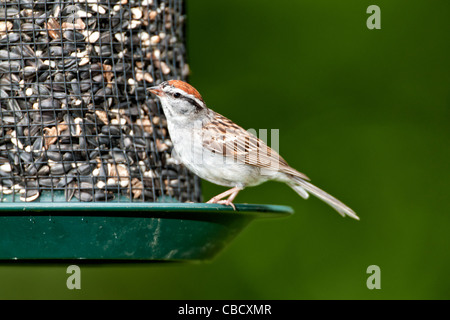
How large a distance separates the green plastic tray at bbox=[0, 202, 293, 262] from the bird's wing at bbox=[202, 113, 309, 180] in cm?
68

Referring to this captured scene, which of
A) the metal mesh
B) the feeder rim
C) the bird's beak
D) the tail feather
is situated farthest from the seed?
the tail feather

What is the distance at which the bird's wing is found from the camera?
5.71 meters

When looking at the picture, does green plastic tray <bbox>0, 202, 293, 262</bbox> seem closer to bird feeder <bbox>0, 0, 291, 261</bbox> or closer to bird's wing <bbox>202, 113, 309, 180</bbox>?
bird feeder <bbox>0, 0, 291, 261</bbox>

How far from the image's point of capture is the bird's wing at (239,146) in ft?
18.7

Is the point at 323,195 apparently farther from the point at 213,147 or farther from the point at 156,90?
the point at 156,90

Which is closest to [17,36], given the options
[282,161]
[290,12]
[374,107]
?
[282,161]

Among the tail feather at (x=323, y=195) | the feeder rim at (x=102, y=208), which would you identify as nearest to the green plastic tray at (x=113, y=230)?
the feeder rim at (x=102, y=208)

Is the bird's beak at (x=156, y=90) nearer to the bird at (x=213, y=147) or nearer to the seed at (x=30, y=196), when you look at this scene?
the bird at (x=213, y=147)

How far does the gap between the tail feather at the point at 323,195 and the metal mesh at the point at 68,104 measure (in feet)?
3.76

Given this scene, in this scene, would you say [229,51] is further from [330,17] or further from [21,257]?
[21,257]

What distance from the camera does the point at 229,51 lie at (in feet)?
23.7

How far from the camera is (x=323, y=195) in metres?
5.99

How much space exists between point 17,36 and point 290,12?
2.67 metres

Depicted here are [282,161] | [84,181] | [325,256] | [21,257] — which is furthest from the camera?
[325,256]
